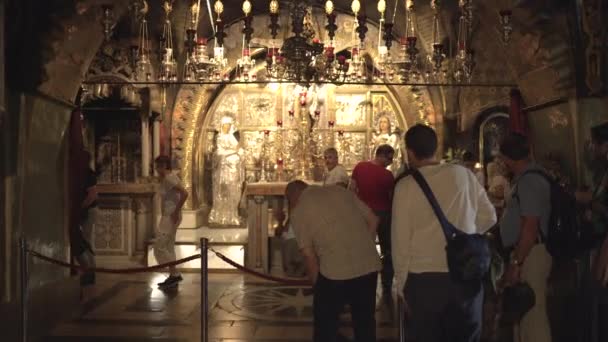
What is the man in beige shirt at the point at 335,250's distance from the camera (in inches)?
178

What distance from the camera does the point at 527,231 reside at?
186 inches

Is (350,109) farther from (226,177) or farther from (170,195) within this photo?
(170,195)

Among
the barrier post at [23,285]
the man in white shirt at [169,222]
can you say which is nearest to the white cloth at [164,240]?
the man in white shirt at [169,222]

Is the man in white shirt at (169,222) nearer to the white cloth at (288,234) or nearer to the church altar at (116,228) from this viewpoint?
the white cloth at (288,234)

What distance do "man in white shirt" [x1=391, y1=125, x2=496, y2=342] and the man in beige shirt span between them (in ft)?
2.33

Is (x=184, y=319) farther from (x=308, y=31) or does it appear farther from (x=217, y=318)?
(x=308, y=31)

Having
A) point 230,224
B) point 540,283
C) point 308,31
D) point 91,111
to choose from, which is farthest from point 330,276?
point 230,224

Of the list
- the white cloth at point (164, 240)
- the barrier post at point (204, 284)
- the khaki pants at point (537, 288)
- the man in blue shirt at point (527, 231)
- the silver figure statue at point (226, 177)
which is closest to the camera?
the man in blue shirt at point (527, 231)

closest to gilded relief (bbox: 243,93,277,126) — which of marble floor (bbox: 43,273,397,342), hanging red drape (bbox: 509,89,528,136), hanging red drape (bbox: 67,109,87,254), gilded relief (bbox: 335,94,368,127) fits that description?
gilded relief (bbox: 335,94,368,127)

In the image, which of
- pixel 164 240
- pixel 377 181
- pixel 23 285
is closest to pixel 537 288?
pixel 377 181

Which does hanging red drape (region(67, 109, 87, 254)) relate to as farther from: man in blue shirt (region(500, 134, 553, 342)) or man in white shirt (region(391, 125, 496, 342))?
man in white shirt (region(391, 125, 496, 342))

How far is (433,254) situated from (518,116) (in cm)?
444

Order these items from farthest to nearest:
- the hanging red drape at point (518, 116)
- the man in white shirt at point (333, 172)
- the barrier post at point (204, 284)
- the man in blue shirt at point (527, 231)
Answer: the man in white shirt at point (333, 172) < the hanging red drape at point (518, 116) < the barrier post at point (204, 284) < the man in blue shirt at point (527, 231)

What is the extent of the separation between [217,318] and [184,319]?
0.35 m
